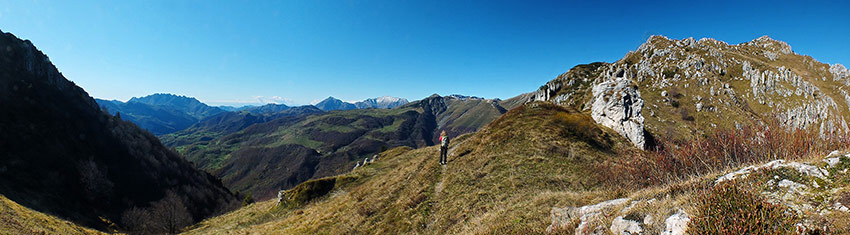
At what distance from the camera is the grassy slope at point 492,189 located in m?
12.8

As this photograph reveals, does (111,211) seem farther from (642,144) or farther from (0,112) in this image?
(642,144)

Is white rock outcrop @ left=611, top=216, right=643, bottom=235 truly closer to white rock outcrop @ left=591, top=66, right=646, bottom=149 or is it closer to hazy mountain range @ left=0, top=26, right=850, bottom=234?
hazy mountain range @ left=0, top=26, right=850, bottom=234

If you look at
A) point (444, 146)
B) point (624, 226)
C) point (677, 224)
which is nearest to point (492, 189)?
point (444, 146)

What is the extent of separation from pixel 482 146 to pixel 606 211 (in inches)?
763

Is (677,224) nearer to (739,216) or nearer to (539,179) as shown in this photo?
(739,216)

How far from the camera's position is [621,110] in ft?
104

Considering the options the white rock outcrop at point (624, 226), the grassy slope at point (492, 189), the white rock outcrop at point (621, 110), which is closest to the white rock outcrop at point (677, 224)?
the white rock outcrop at point (624, 226)

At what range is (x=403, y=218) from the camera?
17359mm

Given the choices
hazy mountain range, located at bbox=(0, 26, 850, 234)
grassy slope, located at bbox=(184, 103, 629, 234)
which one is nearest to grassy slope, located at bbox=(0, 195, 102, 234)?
hazy mountain range, located at bbox=(0, 26, 850, 234)

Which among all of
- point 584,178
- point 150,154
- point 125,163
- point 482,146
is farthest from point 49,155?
point 584,178

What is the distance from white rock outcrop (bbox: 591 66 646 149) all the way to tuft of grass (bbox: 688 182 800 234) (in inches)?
1065

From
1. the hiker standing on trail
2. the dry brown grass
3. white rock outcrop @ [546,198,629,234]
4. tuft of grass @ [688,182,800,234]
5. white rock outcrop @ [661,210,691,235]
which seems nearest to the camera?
tuft of grass @ [688,182,800,234]

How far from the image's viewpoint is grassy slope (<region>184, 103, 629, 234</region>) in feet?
42.0

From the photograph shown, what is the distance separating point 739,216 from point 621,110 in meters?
30.4
